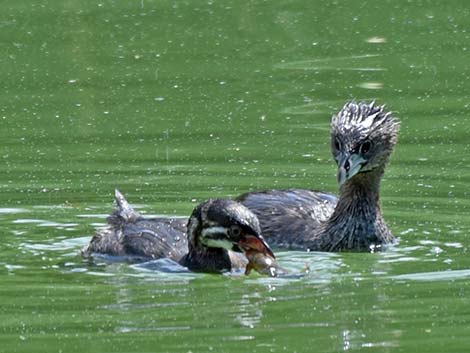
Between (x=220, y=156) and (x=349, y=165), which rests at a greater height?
(x=349, y=165)

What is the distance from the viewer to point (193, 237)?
12539mm

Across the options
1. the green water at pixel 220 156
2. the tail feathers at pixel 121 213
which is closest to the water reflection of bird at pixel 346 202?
the green water at pixel 220 156

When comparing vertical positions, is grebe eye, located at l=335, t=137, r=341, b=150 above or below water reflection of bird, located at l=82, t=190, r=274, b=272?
above

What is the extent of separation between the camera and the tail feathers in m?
13.3

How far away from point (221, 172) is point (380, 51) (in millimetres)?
5117

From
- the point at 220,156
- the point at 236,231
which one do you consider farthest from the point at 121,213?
the point at 220,156

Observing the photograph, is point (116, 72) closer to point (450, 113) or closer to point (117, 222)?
point (450, 113)

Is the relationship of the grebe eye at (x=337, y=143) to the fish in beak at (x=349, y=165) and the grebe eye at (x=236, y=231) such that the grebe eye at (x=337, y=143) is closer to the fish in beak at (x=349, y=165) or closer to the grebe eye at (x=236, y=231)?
the fish in beak at (x=349, y=165)

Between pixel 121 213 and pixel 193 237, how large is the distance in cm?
96

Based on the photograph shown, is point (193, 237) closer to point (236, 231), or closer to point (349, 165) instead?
point (236, 231)

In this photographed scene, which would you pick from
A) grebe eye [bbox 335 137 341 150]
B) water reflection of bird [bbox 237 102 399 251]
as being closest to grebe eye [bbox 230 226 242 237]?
water reflection of bird [bbox 237 102 399 251]

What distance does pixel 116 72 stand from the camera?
19.3 m

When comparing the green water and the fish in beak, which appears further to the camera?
the fish in beak

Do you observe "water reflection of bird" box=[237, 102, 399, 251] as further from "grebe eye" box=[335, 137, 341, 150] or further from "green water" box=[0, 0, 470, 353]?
"green water" box=[0, 0, 470, 353]
